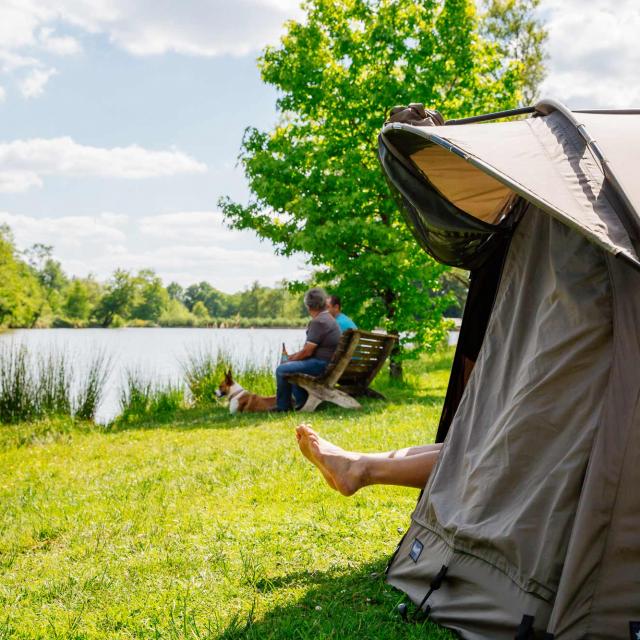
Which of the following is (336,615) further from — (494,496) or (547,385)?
(547,385)

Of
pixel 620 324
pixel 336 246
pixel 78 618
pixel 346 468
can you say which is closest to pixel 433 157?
pixel 620 324

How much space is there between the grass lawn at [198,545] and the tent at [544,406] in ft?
1.07

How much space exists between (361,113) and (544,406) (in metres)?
9.71

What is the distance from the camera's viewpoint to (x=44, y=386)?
29.8 feet

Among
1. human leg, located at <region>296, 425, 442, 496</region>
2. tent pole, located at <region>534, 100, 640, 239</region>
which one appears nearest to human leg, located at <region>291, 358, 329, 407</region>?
human leg, located at <region>296, 425, 442, 496</region>

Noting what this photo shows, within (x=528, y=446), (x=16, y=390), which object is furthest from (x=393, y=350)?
(x=528, y=446)

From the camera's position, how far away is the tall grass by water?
8898mm

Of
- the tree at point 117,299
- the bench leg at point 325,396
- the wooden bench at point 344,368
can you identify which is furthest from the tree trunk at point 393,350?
the tree at point 117,299

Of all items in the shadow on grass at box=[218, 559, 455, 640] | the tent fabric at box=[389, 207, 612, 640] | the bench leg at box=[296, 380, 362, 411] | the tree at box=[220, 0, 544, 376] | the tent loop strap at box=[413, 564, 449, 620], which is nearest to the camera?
the tent fabric at box=[389, 207, 612, 640]

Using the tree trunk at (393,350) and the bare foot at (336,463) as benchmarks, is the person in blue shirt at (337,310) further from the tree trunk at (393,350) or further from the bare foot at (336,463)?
the bare foot at (336,463)

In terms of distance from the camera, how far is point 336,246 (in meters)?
11.2

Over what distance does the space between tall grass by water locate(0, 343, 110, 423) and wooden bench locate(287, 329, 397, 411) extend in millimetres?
2675

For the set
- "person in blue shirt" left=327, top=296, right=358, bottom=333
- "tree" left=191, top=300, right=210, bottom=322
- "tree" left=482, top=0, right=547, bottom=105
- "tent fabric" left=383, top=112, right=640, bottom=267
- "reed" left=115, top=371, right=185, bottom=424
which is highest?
"tree" left=482, top=0, right=547, bottom=105

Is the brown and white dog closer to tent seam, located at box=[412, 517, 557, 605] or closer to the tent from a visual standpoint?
the tent
